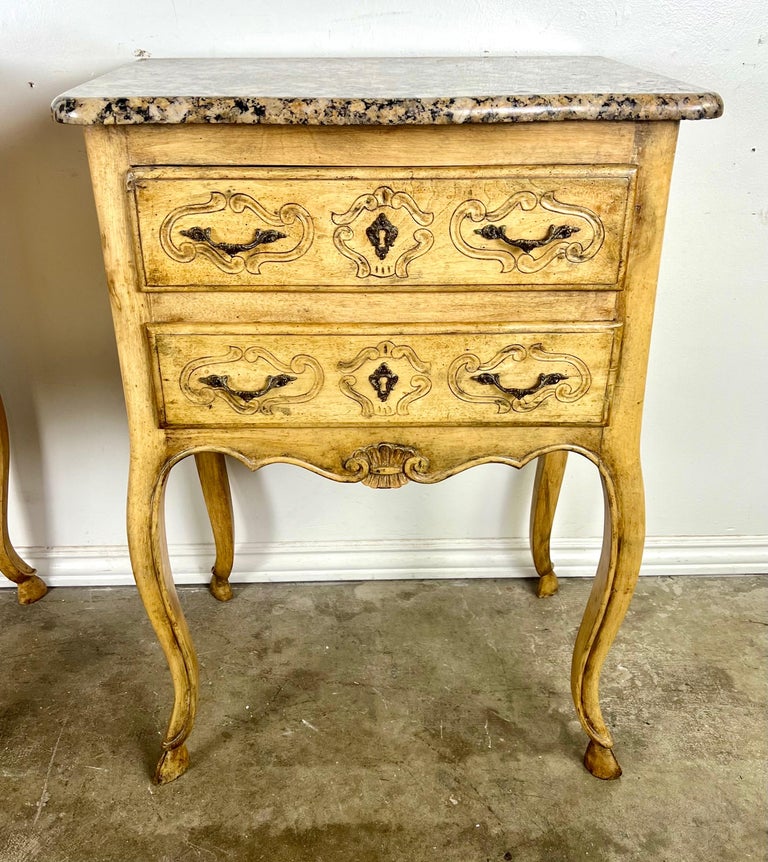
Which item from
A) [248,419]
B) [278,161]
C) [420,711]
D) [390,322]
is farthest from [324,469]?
[420,711]

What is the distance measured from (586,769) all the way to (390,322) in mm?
915

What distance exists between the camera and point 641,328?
115 centimetres

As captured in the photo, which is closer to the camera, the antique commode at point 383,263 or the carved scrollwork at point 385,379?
the antique commode at point 383,263

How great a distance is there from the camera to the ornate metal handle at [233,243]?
3.58ft

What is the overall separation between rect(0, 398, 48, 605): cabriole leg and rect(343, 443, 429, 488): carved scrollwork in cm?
95

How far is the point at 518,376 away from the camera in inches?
46.7

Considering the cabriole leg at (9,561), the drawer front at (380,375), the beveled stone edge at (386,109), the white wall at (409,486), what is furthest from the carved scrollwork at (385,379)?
the cabriole leg at (9,561)

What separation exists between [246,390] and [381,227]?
312 millimetres

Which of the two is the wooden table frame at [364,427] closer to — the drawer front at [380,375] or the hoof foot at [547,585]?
the drawer front at [380,375]

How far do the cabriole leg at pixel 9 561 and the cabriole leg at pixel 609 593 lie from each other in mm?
1280

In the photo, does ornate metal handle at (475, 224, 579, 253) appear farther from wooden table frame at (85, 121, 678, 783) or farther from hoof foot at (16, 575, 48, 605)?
hoof foot at (16, 575, 48, 605)

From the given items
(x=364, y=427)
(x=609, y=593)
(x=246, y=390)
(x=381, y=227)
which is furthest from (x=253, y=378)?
(x=609, y=593)

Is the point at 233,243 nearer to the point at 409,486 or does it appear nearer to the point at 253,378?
the point at 253,378

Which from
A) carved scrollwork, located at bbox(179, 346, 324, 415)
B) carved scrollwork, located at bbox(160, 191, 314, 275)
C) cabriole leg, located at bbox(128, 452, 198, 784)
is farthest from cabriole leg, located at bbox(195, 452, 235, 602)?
carved scrollwork, located at bbox(160, 191, 314, 275)
